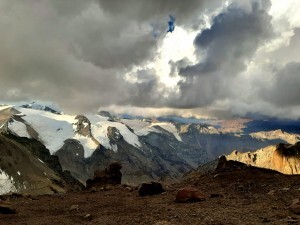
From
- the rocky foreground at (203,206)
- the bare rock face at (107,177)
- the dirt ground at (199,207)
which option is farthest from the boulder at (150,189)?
the bare rock face at (107,177)

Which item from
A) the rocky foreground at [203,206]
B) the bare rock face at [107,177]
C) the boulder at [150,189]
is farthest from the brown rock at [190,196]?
the bare rock face at [107,177]

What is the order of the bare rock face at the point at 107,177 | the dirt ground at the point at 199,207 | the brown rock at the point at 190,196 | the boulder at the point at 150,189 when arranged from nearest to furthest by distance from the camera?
the dirt ground at the point at 199,207, the brown rock at the point at 190,196, the boulder at the point at 150,189, the bare rock face at the point at 107,177

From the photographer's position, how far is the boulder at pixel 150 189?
1382 inches

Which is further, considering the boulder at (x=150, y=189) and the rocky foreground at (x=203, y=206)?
the boulder at (x=150, y=189)

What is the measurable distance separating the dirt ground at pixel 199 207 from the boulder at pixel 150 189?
773mm

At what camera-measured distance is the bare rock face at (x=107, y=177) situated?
7093 centimetres

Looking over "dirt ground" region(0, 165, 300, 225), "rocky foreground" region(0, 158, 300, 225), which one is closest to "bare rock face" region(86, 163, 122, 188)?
"rocky foreground" region(0, 158, 300, 225)

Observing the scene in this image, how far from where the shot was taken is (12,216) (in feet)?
93.8

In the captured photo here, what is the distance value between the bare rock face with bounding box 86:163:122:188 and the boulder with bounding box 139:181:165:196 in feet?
108

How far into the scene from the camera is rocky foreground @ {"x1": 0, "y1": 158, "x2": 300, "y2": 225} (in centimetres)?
2141

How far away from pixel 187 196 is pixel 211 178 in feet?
33.9

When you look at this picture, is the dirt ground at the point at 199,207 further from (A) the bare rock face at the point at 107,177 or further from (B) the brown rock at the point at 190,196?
(A) the bare rock face at the point at 107,177

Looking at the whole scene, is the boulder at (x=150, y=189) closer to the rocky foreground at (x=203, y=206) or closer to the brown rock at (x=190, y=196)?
the rocky foreground at (x=203, y=206)

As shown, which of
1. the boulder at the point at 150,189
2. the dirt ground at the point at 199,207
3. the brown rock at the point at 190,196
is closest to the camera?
the dirt ground at the point at 199,207
